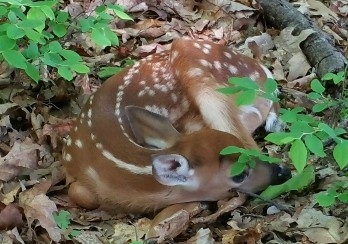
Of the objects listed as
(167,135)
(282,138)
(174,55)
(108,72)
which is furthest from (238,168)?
(108,72)

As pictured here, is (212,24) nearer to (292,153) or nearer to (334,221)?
(334,221)

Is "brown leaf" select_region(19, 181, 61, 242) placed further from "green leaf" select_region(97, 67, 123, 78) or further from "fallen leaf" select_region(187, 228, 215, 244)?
"green leaf" select_region(97, 67, 123, 78)

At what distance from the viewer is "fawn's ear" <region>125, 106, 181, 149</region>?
435 cm

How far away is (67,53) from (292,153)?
1.68 meters

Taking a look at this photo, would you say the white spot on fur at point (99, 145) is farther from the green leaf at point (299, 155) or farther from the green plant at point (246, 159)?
the green leaf at point (299, 155)

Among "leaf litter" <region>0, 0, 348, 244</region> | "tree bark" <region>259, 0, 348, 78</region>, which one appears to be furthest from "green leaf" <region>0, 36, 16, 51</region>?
"tree bark" <region>259, 0, 348, 78</region>

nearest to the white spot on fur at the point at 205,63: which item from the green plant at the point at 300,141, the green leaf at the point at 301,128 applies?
the green plant at the point at 300,141

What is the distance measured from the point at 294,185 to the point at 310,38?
7.26ft

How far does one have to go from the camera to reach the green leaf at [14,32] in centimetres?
405

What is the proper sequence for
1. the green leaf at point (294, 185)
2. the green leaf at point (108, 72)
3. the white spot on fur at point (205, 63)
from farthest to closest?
the green leaf at point (108, 72) < the white spot on fur at point (205, 63) < the green leaf at point (294, 185)

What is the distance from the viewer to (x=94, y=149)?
4.58 m

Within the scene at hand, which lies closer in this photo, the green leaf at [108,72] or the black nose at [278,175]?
the black nose at [278,175]

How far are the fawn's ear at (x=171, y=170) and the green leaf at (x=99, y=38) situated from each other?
90 cm

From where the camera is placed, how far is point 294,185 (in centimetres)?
425
